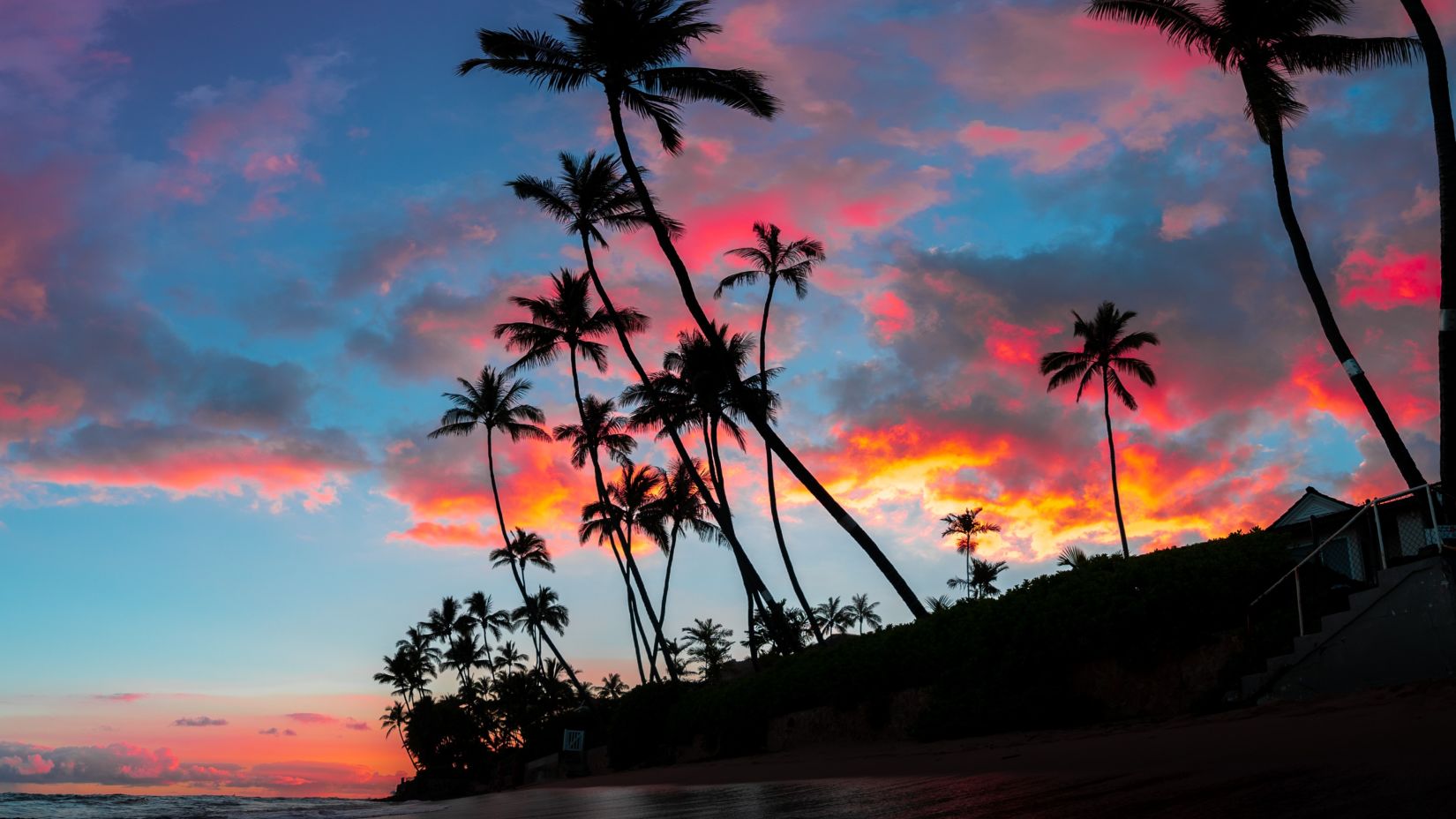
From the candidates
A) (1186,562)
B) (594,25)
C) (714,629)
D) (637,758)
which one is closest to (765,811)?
(1186,562)

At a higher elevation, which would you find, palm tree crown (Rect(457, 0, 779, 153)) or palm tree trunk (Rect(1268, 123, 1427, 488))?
palm tree crown (Rect(457, 0, 779, 153))

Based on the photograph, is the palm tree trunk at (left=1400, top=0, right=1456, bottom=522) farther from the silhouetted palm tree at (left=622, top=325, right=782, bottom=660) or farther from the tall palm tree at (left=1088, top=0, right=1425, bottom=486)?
the silhouetted palm tree at (left=622, top=325, right=782, bottom=660)

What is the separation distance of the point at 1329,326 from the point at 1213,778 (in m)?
16.3

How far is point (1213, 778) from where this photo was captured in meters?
4.86

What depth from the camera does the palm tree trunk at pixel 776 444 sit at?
2102 cm

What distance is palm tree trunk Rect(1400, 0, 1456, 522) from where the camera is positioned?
1363 centimetres

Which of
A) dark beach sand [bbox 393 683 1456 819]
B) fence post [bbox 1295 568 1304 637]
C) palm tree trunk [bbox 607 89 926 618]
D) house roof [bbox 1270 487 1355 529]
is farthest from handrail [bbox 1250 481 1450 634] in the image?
house roof [bbox 1270 487 1355 529]

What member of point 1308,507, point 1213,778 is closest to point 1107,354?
point 1308,507

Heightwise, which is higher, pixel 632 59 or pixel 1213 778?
pixel 632 59

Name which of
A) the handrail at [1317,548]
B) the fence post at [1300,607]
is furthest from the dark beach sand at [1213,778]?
the handrail at [1317,548]

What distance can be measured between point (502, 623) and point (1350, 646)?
6304cm

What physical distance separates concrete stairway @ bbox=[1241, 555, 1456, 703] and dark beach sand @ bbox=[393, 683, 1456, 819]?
1.68 ft

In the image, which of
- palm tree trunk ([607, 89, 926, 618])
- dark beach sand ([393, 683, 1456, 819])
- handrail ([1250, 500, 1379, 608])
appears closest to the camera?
dark beach sand ([393, 683, 1456, 819])

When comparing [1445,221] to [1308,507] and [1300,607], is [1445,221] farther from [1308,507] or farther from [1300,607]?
[1308,507]
